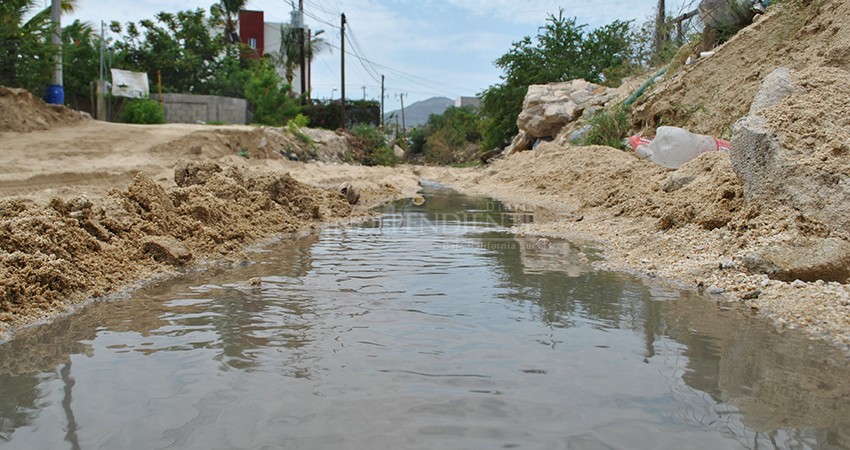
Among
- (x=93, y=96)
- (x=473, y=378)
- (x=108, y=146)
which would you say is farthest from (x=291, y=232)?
(x=93, y=96)

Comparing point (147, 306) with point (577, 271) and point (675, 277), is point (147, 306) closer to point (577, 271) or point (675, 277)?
point (577, 271)

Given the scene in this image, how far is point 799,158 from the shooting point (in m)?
4.67

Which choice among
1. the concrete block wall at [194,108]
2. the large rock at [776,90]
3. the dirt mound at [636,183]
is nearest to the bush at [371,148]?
the concrete block wall at [194,108]

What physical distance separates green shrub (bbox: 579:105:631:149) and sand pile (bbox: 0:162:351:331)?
8.69 metres

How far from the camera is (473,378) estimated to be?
2.57 metres

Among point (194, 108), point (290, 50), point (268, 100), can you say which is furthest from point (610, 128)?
point (290, 50)

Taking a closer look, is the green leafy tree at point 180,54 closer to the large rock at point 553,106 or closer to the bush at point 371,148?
the bush at point 371,148

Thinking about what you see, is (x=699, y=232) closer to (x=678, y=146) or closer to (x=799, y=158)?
(x=799, y=158)

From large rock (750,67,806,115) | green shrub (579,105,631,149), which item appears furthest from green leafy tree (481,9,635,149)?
large rock (750,67,806,115)

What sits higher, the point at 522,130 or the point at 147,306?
the point at 522,130

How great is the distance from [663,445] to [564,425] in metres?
0.31

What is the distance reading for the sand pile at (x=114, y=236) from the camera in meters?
3.57

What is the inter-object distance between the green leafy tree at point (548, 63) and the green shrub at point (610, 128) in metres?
11.4

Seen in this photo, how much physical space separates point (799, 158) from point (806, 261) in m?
1.08
